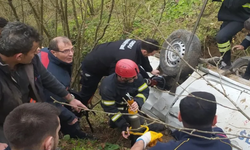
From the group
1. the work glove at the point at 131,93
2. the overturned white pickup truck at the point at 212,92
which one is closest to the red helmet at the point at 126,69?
the work glove at the point at 131,93

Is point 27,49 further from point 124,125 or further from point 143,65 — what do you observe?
point 143,65

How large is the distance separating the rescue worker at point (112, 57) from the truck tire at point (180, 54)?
10.1 inches

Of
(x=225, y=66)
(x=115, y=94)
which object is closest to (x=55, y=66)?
(x=115, y=94)

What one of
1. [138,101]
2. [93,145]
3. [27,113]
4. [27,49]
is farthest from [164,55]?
[27,113]

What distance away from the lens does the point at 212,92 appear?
3.77 m

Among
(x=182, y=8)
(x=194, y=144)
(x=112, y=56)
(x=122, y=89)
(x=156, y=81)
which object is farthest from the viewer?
(x=182, y=8)

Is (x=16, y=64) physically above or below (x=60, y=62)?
above

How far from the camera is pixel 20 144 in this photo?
5.04 ft

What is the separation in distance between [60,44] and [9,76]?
1180 mm

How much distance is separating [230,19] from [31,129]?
3.87 metres

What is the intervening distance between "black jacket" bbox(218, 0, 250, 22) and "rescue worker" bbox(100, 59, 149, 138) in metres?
1.87

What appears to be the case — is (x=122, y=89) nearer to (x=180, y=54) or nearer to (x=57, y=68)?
(x=57, y=68)

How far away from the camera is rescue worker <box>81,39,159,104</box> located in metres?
4.05

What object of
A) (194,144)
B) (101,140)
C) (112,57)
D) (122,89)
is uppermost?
(194,144)
